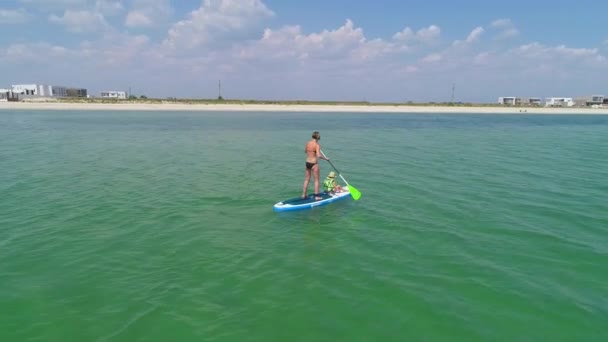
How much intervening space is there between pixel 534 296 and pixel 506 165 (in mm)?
16881

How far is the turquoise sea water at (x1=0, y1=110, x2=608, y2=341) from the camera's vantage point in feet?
21.3

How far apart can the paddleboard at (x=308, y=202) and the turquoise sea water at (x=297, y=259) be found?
41 centimetres

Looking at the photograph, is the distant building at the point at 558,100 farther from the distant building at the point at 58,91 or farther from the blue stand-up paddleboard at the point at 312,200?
the distant building at the point at 58,91

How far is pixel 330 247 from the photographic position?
31.9 feet

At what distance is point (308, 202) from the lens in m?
13.0

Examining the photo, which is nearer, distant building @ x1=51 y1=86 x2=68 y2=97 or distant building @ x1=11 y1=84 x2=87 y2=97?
distant building @ x1=11 y1=84 x2=87 y2=97

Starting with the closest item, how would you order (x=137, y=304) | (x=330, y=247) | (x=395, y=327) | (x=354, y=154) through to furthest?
(x=395, y=327), (x=137, y=304), (x=330, y=247), (x=354, y=154)

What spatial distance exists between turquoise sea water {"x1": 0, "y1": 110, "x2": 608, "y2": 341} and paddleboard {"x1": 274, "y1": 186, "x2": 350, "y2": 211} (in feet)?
1.33

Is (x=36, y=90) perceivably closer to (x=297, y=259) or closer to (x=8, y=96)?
(x=8, y=96)

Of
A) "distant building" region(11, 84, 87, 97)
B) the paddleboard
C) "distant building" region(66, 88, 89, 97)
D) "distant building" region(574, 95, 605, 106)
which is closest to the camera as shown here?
the paddleboard

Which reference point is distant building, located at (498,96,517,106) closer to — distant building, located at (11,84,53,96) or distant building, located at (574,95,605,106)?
distant building, located at (574,95,605,106)

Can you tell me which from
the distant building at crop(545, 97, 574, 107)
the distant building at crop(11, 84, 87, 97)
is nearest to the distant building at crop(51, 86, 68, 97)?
the distant building at crop(11, 84, 87, 97)

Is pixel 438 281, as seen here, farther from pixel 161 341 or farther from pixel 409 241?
pixel 161 341

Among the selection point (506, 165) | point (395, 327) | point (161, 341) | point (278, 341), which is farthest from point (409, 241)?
point (506, 165)
